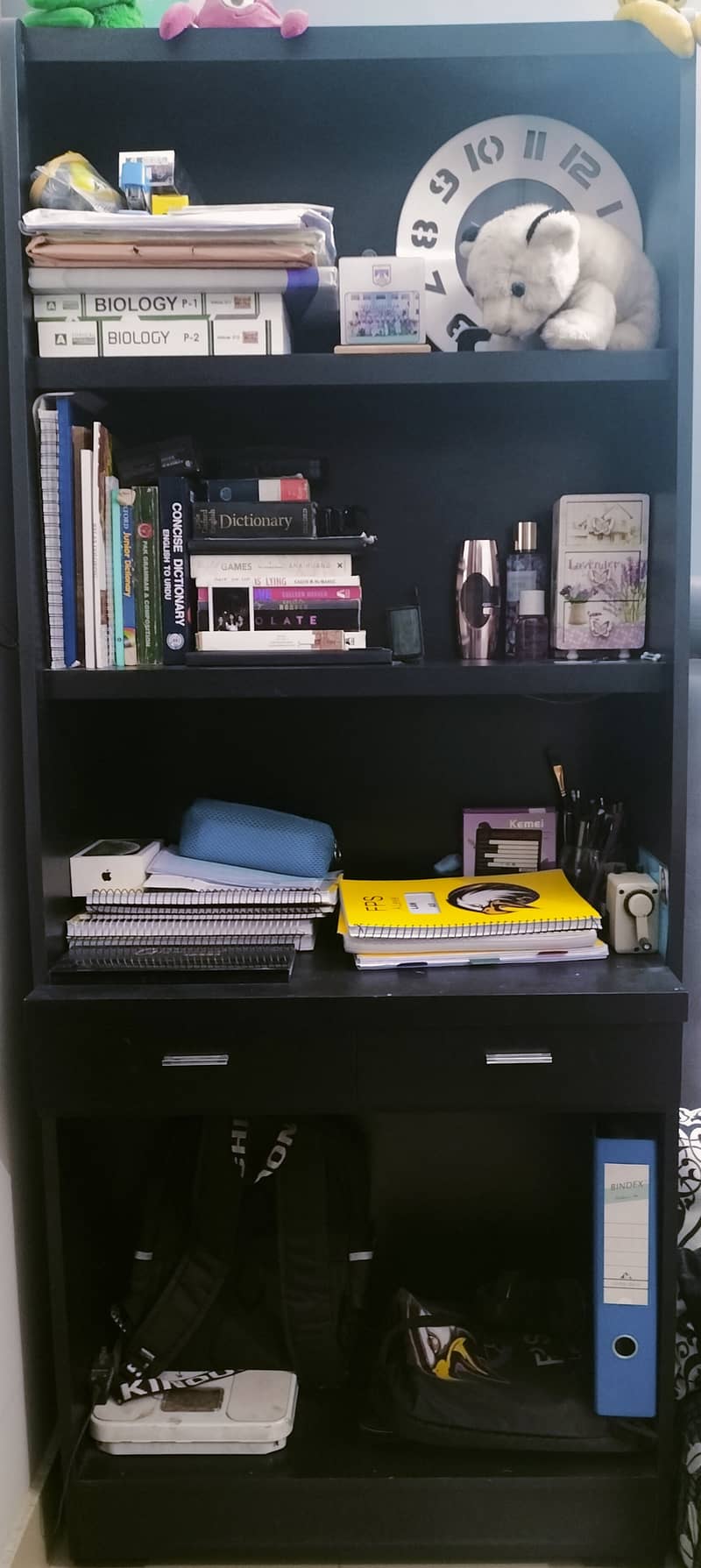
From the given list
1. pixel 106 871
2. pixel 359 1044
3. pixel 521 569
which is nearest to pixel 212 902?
pixel 106 871

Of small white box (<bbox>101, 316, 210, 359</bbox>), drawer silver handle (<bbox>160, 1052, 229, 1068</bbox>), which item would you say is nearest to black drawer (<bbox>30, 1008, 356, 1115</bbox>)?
drawer silver handle (<bbox>160, 1052, 229, 1068</bbox>)

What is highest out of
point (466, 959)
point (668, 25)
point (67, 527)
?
point (668, 25)

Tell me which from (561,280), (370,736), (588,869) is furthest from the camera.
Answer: (370,736)

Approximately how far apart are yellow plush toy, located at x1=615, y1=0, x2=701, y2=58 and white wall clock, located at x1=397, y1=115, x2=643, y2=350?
230 millimetres

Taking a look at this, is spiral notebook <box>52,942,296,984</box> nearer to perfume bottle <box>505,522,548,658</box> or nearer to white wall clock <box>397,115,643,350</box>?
perfume bottle <box>505,522,548,658</box>

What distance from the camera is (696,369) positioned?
160 centimetres

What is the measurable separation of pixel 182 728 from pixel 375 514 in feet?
1.38

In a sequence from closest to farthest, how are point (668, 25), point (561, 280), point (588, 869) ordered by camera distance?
point (668, 25)
point (561, 280)
point (588, 869)

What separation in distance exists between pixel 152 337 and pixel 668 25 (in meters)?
0.66

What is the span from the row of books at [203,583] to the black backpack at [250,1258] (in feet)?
2.19

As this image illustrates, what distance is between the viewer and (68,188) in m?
1.29

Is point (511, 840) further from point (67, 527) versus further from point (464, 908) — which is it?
point (67, 527)

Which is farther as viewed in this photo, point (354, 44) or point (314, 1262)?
point (314, 1262)

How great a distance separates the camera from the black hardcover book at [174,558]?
1.38 metres
